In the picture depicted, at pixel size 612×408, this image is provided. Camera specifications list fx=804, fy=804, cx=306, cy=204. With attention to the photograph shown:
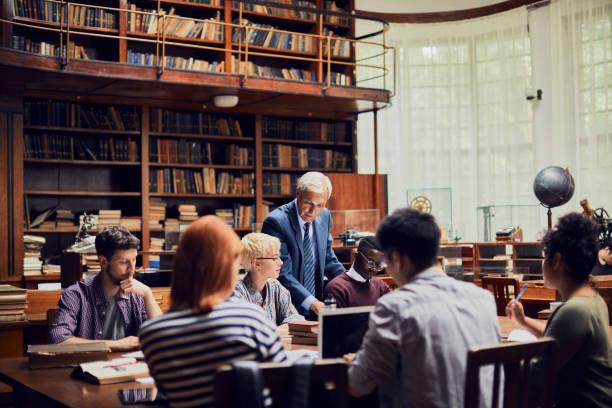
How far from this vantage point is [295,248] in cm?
433

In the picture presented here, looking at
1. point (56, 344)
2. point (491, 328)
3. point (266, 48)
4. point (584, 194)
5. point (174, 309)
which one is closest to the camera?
point (174, 309)

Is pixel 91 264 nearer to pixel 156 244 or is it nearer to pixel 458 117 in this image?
pixel 156 244

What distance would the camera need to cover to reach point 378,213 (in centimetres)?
985

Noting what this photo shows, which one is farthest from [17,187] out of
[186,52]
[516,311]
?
[516,311]

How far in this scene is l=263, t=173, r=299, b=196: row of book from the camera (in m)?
9.73

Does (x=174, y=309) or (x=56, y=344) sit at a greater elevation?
(x=174, y=309)

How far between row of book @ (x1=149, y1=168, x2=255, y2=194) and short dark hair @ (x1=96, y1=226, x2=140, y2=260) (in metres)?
5.54

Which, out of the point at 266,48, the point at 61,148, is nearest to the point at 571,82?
the point at 266,48

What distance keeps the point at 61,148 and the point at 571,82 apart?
655 centimetres

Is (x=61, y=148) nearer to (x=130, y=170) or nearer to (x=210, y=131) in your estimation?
(x=130, y=170)

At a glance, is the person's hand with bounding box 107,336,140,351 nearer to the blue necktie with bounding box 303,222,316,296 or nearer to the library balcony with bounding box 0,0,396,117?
the blue necktie with bounding box 303,222,316,296

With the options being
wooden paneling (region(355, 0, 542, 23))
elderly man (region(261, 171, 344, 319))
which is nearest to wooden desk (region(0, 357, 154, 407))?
elderly man (region(261, 171, 344, 319))

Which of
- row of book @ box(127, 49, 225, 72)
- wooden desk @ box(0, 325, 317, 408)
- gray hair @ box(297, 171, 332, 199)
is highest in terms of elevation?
row of book @ box(127, 49, 225, 72)

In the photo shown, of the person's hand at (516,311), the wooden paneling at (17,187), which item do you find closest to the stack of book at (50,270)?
the wooden paneling at (17,187)
